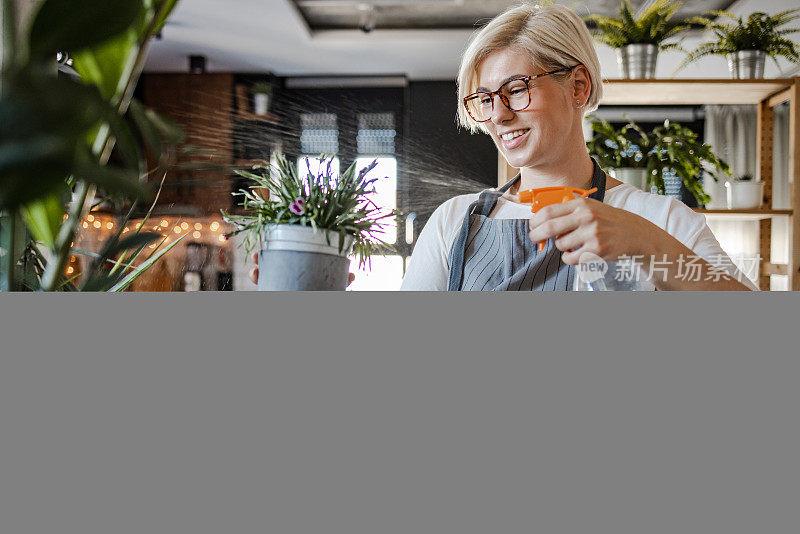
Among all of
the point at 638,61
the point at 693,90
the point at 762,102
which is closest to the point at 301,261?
the point at 638,61

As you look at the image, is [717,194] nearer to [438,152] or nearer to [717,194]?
[717,194]

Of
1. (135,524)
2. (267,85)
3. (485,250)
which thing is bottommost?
(135,524)

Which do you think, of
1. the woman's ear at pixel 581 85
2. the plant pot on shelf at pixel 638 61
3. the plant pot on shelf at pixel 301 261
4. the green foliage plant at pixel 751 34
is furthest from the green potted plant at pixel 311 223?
the green foliage plant at pixel 751 34

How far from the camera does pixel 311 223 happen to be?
44 cm

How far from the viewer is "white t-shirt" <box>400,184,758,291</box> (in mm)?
610

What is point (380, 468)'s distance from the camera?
221mm

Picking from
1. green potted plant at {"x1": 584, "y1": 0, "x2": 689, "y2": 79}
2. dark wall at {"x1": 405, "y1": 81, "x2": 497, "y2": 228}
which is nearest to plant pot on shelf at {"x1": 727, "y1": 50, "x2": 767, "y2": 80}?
green potted plant at {"x1": 584, "y1": 0, "x2": 689, "y2": 79}

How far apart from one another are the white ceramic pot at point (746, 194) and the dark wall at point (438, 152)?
0.54 metres

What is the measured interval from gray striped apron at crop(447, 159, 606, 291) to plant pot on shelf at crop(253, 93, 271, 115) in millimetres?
503

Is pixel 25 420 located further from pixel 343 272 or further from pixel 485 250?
pixel 485 250

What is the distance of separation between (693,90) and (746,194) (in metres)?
0.22

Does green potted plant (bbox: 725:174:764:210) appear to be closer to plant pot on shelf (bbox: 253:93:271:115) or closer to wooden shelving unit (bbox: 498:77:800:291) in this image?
wooden shelving unit (bbox: 498:77:800:291)

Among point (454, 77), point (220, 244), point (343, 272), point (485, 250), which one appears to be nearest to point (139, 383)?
point (343, 272)

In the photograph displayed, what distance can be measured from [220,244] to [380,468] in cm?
57
